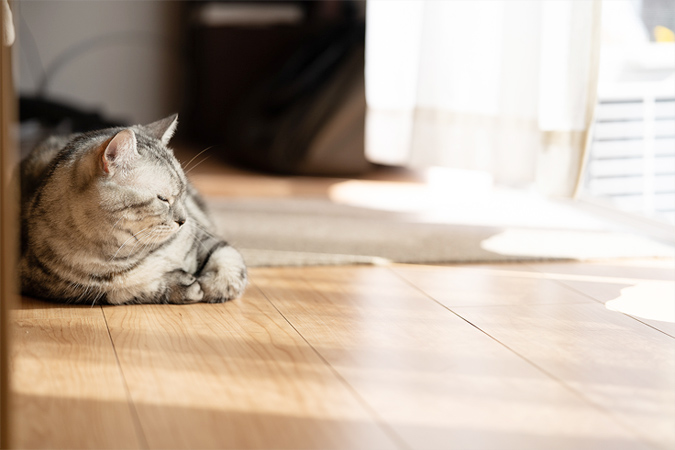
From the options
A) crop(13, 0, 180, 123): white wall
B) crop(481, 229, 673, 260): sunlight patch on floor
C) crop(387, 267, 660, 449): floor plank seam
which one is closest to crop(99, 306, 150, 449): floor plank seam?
crop(387, 267, 660, 449): floor plank seam

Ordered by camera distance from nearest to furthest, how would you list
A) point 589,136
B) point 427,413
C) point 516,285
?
point 427,413
point 516,285
point 589,136

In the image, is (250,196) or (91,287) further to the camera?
(250,196)

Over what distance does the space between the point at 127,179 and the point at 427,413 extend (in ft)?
2.05

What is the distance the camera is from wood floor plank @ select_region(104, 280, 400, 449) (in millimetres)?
886

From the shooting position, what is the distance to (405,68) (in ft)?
7.93

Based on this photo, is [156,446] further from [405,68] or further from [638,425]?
[405,68]

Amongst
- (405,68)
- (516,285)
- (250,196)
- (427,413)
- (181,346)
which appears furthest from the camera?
(250,196)

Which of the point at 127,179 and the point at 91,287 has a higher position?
the point at 127,179

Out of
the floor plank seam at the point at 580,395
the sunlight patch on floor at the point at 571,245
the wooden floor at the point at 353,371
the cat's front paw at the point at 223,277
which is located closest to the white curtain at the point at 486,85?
the sunlight patch on floor at the point at 571,245

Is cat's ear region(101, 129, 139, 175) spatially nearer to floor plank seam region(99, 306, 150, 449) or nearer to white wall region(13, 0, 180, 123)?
floor plank seam region(99, 306, 150, 449)

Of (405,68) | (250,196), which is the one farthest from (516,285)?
(250,196)

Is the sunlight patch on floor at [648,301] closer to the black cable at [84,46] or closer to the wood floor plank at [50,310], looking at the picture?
the wood floor plank at [50,310]

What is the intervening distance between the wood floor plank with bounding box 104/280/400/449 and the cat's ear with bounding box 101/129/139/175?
29cm

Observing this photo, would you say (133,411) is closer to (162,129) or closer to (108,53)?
(162,129)
